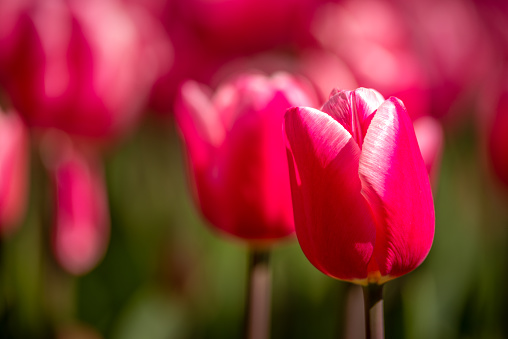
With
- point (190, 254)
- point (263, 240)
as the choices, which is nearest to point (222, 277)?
point (190, 254)

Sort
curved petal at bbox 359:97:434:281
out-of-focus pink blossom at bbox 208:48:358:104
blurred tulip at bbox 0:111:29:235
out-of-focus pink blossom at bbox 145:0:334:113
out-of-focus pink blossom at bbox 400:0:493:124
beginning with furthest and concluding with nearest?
out-of-focus pink blossom at bbox 145:0:334:113, out-of-focus pink blossom at bbox 400:0:493:124, out-of-focus pink blossom at bbox 208:48:358:104, blurred tulip at bbox 0:111:29:235, curved petal at bbox 359:97:434:281

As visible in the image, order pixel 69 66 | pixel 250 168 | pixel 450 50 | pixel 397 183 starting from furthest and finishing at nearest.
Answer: pixel 450 50 → pixel 69 66 → pixel 250 168 → pixel 397 183

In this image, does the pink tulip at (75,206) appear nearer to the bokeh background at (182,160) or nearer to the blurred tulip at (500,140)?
the bokeh background at (182,160)

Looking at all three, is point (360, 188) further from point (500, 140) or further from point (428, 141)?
point (500, 140)

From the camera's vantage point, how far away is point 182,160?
4.30 feet

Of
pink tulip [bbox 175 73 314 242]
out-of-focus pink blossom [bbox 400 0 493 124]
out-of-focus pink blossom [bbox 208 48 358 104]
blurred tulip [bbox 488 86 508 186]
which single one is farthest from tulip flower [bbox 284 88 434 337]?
out-of-focus pink blossom [bbox 400 0 493 124]

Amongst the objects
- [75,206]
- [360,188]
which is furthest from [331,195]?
[75,206]

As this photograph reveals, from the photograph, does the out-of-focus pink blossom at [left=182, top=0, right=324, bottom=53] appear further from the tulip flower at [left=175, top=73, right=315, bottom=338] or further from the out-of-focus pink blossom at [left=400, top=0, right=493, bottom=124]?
the tulip flower at [left=175, top=73, right=315, bottom=338]

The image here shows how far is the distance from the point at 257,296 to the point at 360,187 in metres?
0.18

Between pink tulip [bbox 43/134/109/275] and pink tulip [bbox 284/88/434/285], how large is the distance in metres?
0.50

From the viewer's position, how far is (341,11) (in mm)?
1156

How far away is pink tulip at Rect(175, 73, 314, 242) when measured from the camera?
0.51 metres

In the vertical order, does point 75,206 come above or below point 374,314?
below

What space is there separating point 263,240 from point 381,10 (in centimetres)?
63
